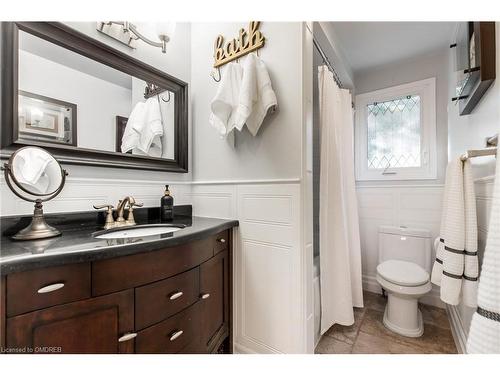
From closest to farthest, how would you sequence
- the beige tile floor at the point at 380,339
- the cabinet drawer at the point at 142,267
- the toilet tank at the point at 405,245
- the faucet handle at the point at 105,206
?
1. the cabinet drawer at the point at 142,267
2. the faucet handle at the point at 105,206
3. the beige tile floor at the point at 380,339
4. the toilet tank at the point at 405,245

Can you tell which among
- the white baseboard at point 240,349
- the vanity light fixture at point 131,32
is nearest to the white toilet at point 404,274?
the white baseboard at point 240,349

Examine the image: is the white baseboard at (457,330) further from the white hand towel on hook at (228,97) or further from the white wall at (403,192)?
the white hand towel on hook at (228,97)

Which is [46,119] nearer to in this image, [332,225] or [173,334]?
[173,334]

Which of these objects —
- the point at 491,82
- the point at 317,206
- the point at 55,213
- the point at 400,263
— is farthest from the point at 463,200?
the point at 55,213

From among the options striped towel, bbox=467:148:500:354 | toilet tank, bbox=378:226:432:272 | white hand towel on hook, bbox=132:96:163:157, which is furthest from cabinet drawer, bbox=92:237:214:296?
toilet tank, bbox=378:226:432:272

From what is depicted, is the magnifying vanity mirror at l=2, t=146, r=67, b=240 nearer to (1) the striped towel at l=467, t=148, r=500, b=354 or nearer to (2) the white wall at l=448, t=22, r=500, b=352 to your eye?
(1) the striped towel at l=467, t=148, r=500, b=354

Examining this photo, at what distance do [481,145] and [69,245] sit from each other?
1763mm

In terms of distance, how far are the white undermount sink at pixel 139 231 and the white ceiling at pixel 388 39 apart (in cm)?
164

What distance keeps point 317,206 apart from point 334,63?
4.05 ft

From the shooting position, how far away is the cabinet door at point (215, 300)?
0.97 m

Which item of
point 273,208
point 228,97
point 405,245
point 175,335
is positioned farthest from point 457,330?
point 228,97

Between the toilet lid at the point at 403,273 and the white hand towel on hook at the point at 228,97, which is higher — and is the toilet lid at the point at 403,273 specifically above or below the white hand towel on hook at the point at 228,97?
below

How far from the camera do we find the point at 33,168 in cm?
79
